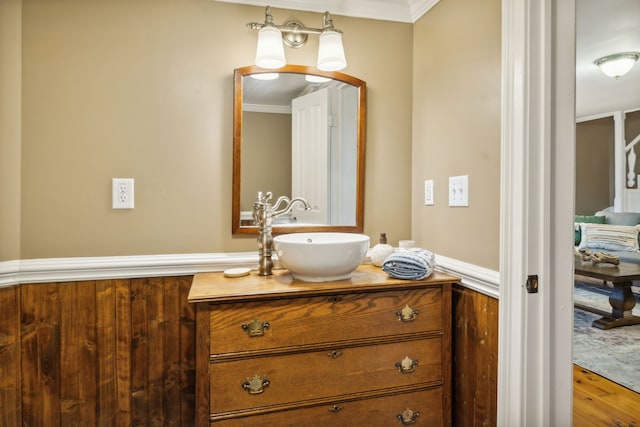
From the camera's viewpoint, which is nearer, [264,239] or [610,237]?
[264,239]

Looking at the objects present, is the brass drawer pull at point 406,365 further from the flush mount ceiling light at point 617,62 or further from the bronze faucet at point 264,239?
the flush mount ceiling light at point 617,62

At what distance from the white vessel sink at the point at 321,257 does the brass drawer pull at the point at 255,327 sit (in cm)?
23

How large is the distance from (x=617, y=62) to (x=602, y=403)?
8.63 ft

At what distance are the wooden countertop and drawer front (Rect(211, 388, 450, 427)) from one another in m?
0.42

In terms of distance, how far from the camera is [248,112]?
173 centimetres

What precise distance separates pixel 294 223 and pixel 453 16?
1.12 metres

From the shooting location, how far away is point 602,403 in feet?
→ 6.79

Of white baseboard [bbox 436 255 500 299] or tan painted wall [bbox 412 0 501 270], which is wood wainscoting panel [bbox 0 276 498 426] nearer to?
white baseboard [bbox 436 255 500 299]

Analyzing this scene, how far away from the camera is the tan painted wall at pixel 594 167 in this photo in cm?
580

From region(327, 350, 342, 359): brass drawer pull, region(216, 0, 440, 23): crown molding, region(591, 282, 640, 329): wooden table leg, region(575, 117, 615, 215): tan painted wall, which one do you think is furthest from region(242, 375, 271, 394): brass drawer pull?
region(575, 117, 615, 215): tan painted wall

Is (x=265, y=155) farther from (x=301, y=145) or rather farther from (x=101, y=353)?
(x=101, y=353)

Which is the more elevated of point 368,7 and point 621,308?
point 368,7

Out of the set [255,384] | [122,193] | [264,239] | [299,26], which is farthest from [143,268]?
[299,26]

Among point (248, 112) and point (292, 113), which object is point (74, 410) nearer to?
point (248, 112)
